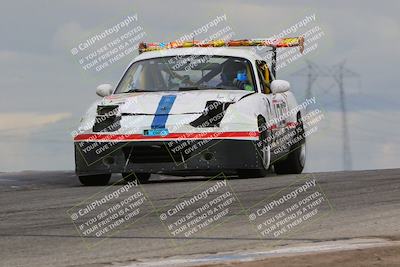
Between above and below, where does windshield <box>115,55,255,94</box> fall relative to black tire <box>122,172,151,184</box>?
above

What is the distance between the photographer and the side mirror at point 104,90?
1330 cm

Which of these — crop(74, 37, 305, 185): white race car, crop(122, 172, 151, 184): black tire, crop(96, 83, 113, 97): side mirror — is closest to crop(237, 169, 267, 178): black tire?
crop(74, 37, 305, 185): white race car

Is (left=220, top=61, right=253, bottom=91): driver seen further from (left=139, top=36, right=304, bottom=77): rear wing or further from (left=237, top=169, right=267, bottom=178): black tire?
(left=139, top=36, right=304, bottom=77): rear wing

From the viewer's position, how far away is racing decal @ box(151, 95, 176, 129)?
11.8 meters

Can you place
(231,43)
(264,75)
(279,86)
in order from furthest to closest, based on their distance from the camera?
(231,43) < (264,75) < (279,86)

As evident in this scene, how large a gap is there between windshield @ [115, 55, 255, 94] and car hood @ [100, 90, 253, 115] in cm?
47

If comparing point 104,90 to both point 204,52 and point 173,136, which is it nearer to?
point 204,52

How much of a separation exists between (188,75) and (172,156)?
1.86 meters

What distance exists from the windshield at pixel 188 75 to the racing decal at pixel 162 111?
0.64 m

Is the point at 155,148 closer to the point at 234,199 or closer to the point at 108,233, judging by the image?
the point at 234,199

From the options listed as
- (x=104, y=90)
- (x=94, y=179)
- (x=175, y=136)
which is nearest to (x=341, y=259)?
(x=175, y=136)

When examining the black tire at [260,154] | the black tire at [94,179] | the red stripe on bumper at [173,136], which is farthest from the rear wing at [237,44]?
the red stripe on bumper at [173,136]

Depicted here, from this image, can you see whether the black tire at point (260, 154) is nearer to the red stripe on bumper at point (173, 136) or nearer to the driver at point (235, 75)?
the red stripe on bumper at point (173, 136)

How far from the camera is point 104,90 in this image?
13305 millimetres
